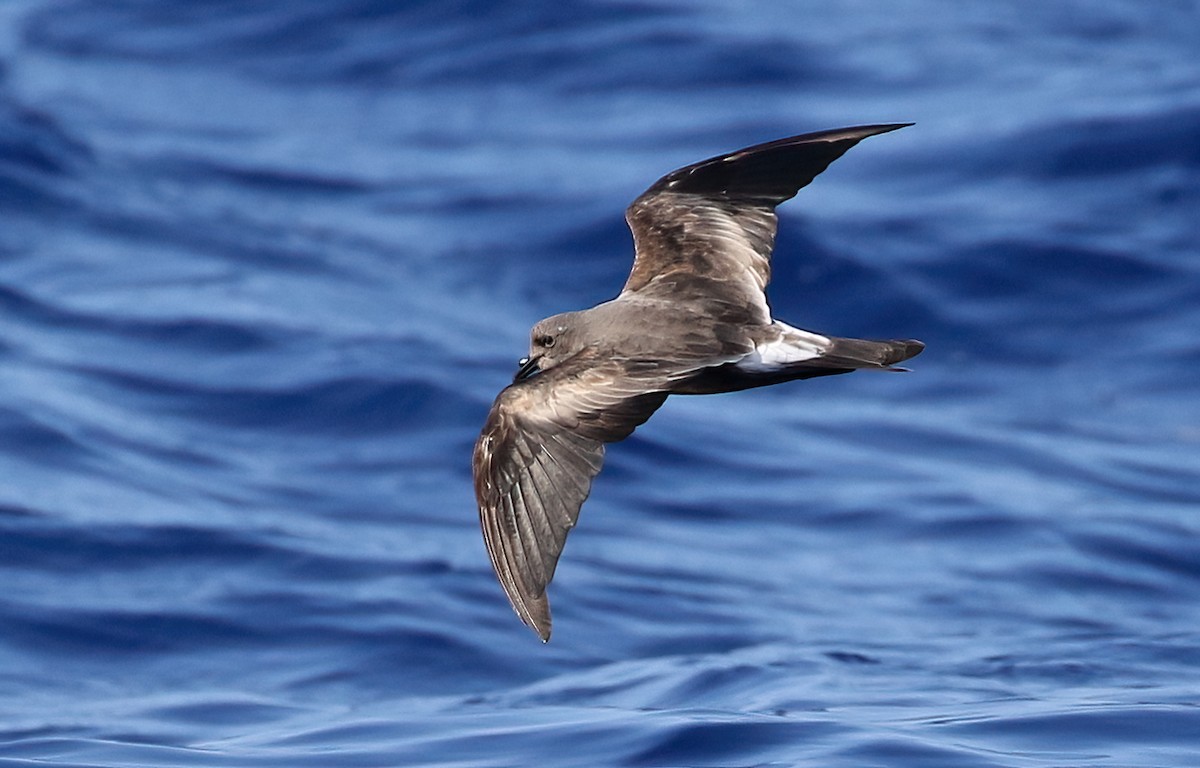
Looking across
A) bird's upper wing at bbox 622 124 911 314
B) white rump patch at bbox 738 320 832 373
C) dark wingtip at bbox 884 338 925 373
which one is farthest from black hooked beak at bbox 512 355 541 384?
dark wingtip at bbox 884 338 925 373

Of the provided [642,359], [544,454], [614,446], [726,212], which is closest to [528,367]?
[642,359]

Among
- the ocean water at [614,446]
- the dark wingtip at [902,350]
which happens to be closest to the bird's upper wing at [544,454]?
the dark wingtip at [902,350]

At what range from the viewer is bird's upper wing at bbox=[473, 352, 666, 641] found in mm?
5555

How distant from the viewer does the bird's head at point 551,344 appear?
6273mm

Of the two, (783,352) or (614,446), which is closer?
(783,352)

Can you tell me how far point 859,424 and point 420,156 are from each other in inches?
259

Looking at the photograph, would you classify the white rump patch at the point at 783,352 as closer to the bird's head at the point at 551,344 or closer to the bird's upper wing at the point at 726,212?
the bird's head at the point at 551,344

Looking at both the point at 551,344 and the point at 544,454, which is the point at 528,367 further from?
the point at 544,454

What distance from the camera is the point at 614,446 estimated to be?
13.8 metres

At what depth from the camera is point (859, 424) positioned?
50.8ft

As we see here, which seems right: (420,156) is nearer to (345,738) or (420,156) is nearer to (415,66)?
(415,66)

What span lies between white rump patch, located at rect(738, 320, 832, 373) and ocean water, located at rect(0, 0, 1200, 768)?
2230 mm

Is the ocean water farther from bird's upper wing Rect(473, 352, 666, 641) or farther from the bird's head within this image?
bird's upper wing Rect(473, 352, 666, 641)

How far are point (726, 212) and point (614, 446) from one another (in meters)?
6.63
